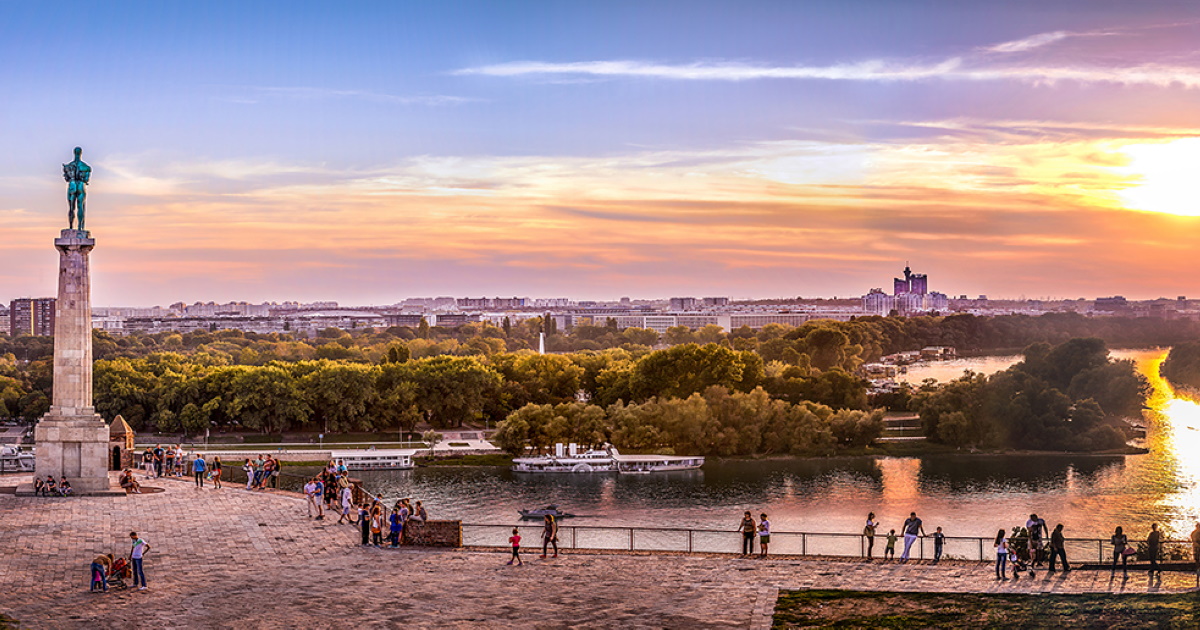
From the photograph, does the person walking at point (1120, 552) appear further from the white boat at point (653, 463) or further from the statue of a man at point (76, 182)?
the white boat at point (653, 463)

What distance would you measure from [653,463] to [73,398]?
1473 inches

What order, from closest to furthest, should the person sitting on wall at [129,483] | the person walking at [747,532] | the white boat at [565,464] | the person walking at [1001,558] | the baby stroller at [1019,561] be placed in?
the person walking at [1001,558] → the baby stroller at [1019,561] → the person walking at [747,532] → the person sitting on wall at [129,483] → the white boat at [565,464]

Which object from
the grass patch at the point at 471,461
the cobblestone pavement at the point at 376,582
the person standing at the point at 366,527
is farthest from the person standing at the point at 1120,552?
the grass patch at the point at 471,461

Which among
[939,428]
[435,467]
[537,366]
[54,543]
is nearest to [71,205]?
[54,543]

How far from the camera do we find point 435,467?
65188 millimetres

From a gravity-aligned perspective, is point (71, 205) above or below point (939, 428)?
above

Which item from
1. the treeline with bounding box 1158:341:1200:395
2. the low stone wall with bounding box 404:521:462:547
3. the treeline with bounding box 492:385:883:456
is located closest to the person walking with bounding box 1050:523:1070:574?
the low stone wall with bounding box 404:521:462:547

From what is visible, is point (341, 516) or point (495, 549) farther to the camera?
point (341, 516)

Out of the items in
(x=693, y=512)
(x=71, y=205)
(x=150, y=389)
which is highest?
(x=71, y=205)

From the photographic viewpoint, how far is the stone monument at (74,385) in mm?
30234

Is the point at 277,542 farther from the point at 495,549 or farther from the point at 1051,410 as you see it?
Answer: the point at 1051,410

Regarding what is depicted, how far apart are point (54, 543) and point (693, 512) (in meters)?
30.1

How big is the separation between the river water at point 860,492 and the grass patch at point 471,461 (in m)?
1.27

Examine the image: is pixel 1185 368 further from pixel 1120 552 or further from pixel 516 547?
pixel 516 547
